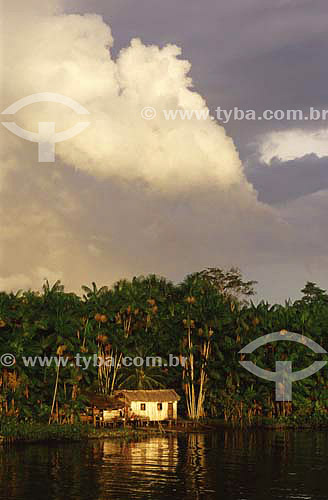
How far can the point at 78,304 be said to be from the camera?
56406 mm

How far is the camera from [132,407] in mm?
55156

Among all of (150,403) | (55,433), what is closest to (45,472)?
(55,433)

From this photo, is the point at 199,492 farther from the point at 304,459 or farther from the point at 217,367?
the point at 217,367

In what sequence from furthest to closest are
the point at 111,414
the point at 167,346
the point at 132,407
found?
the point at 167,346, the point at 132,407, the point at 111,414

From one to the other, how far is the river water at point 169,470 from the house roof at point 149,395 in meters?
5.39

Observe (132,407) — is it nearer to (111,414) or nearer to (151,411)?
(151,411)

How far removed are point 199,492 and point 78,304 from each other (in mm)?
28586

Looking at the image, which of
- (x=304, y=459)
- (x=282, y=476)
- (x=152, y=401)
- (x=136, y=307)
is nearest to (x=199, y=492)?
(x=282, y=476)

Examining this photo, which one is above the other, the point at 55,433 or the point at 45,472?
the point at 55,433

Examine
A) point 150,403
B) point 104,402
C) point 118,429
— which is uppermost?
point 104,402

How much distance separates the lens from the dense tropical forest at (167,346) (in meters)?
51.3

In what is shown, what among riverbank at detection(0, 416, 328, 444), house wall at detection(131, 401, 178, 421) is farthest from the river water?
house wall at detection(131, 401, 178, 421)
